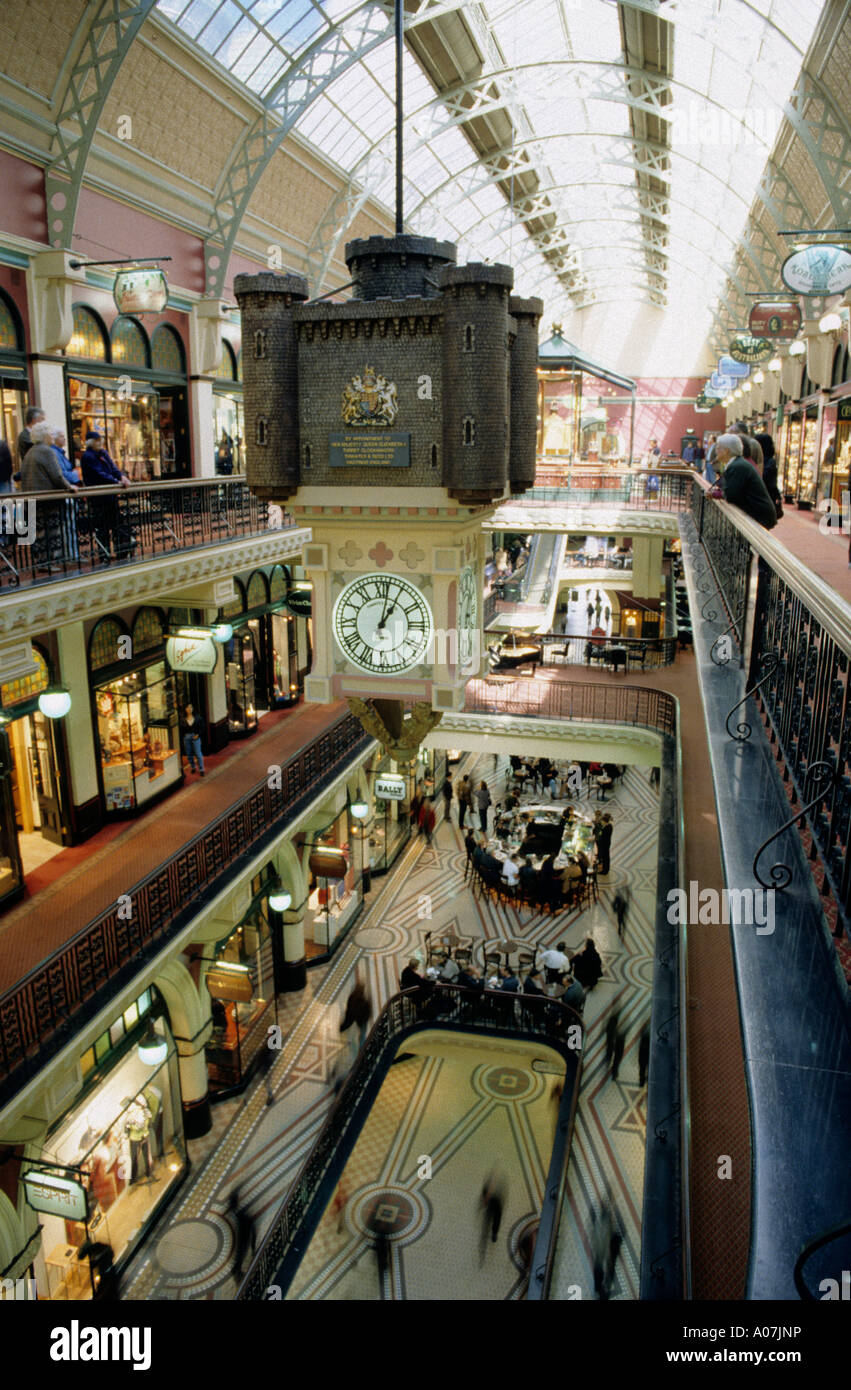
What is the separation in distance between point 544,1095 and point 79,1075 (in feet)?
25.7

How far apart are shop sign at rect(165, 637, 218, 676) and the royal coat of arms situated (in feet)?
22.8

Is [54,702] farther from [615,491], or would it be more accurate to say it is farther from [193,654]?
[615,491]

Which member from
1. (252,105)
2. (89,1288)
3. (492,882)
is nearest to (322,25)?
(252,105)

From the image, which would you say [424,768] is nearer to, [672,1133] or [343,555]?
[343,555]

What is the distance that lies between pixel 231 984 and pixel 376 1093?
2696 millimetres

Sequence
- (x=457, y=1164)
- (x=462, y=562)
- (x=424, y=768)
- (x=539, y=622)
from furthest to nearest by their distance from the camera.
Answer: (x=424, y=768) < (x=539, y=622) < (x=457, y=1164) < (x=462, y=562)

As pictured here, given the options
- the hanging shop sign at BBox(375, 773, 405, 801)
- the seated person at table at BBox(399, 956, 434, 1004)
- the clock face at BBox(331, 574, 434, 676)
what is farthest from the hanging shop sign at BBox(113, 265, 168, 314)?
the seated person at table at BBox(399, 956, 434, 1004)

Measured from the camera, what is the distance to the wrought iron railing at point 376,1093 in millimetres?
10305

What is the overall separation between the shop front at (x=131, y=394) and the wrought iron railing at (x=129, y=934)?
5180mm

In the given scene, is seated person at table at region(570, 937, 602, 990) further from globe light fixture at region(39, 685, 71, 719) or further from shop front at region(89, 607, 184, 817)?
globe light fixture at region(39, 685, 71, 719)

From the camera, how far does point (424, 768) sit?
24391mm

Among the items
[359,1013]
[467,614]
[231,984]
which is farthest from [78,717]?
[359,1013]

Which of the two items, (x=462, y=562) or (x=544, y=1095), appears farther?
(x=544, y=1095)

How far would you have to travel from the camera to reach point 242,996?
12836 mm
